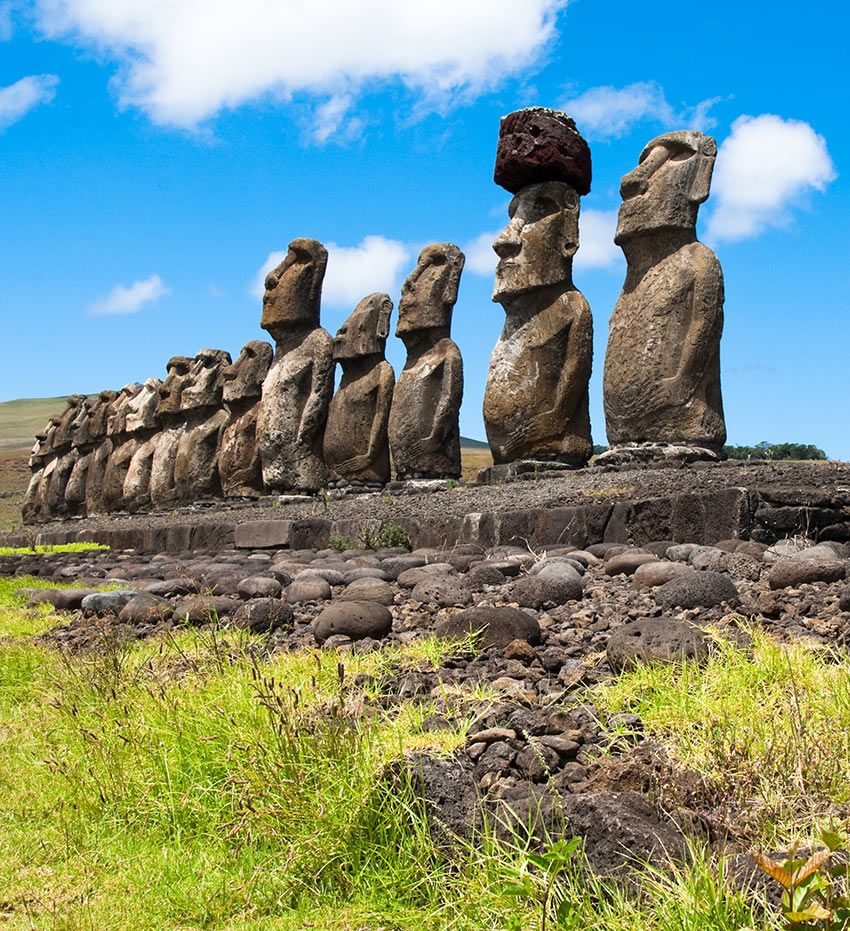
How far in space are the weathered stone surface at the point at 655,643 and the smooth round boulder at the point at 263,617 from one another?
198 cm

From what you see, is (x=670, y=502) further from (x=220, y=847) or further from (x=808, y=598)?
(x=220, y=847)

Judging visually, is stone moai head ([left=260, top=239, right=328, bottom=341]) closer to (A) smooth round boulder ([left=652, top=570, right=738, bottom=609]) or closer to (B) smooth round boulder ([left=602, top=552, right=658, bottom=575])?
(B) smooth round boulder ([left=602, top=552, right=658, bottom=575])

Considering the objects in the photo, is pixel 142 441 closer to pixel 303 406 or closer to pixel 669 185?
pixel 303 406

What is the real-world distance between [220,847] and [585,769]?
1.00 m

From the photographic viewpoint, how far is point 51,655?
16.6 ft

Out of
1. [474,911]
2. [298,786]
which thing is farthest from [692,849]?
[298,786]

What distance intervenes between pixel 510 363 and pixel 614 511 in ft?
13.8

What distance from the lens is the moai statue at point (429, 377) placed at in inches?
512

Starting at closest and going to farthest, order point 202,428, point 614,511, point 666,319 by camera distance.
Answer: point 614,511
point 666,319
point 202,428

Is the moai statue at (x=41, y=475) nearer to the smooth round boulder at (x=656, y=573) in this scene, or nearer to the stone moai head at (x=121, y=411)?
the stone moai head at (x=121, y=411)

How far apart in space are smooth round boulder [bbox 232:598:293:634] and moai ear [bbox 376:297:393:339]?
9837 mm

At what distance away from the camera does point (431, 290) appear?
1334cm

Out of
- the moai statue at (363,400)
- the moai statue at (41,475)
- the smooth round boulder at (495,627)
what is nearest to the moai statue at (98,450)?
the moai statue at (41,475)

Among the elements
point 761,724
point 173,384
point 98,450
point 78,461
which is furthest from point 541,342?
point 78,461
